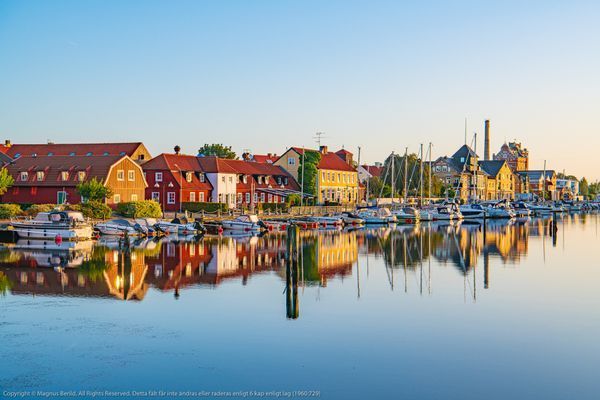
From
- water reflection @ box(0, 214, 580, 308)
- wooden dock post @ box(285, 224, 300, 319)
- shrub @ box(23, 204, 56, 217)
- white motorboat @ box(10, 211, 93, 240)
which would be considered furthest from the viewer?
shrub @ box(23, 204, 56, 217)

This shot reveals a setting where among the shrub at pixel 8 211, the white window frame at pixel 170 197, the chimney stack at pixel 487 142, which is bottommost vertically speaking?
the shrub at pixel 8 211

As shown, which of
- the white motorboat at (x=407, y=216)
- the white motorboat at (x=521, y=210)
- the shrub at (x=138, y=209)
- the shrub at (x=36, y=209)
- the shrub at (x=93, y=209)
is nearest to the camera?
the shrub at (x=93, y=209)

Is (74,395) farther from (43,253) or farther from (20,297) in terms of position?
(43,253)

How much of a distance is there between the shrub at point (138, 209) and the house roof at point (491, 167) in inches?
4621

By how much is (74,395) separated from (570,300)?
22326mm

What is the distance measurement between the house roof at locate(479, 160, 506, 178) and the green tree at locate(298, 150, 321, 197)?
84292mm

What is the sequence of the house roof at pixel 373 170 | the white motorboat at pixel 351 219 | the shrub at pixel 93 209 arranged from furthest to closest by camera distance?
the house roof at pixel 373 170 < the white motorboat at pixel 351 219 < the shrub at pixel 93 209

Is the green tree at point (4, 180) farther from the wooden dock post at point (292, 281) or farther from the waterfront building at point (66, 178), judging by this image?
the wooden dock post at point (292, 281)

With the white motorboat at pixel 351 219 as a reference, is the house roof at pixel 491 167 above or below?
above

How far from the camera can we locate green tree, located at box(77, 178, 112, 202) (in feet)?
216

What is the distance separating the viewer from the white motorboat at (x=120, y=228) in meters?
58.7

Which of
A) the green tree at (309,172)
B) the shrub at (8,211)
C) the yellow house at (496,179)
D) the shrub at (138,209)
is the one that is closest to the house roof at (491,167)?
the yellow house at (496,179)

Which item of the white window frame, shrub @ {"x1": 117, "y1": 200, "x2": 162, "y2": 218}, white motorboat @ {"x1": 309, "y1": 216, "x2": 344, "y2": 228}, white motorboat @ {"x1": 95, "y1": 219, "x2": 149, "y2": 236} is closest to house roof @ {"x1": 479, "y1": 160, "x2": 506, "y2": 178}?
white motorboat @ {"x1": 309, "y1": 216, "x2": 344, "y2": 228}

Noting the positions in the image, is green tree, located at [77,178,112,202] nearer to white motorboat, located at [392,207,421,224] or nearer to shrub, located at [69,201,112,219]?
shrub, located at [69,201,112,219]
